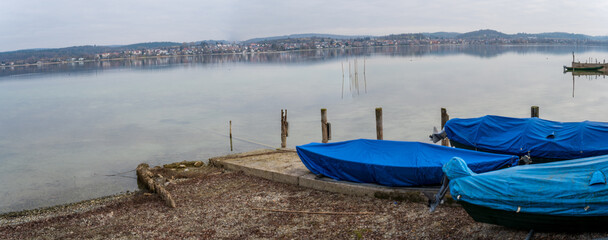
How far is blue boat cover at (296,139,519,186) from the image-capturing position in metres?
15.0

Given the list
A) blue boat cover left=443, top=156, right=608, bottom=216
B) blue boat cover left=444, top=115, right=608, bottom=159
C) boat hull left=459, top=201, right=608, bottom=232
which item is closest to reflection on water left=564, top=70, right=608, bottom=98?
blue boat cover left=444, top=115, right=608, bottom=159

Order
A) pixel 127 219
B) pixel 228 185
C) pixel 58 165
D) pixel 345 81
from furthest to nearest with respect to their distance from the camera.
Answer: pixel 345 81
pixel 58 165
pixel 228 185
pixel 127 219

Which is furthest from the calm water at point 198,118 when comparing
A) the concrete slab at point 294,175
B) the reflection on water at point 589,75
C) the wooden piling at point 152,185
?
the concrete slab at point 294,175

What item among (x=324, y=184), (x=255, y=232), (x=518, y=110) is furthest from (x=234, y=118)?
(x=255, y=232)

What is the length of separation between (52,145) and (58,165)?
23.9 feet

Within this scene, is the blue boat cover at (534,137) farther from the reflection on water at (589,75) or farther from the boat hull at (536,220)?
the reflection on water at (589,75)

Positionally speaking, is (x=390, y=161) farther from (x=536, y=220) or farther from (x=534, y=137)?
(x=534, y=137)

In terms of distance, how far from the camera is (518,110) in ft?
129

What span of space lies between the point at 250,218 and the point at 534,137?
34.2 ft

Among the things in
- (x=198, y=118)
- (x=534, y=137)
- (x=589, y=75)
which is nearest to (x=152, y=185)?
(x=534, y=137)

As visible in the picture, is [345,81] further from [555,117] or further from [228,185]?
[228,185]

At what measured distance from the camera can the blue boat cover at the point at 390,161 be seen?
15030 millimetres

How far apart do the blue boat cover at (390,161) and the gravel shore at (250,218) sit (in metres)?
0.86

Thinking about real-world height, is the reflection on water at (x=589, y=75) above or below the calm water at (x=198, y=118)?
above
